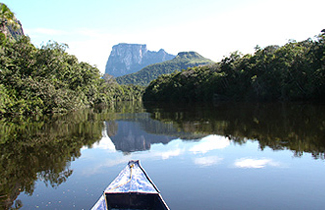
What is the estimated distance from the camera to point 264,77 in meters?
57.9

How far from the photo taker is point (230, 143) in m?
16.1

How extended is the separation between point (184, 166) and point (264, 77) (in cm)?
5128

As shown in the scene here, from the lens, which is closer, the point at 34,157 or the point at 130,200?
the point at 130,200

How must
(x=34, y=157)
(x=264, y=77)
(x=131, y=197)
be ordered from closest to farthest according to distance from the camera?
(x=131, y=197), (x=34, y=157), (x=264, y=77)

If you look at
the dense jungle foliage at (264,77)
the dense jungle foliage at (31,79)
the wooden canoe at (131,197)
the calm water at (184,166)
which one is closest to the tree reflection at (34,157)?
the calm water at (184,166)

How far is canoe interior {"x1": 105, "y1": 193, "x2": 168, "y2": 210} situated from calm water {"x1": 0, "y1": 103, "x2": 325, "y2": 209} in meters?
1.18

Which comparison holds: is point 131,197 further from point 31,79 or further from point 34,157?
point 31,79

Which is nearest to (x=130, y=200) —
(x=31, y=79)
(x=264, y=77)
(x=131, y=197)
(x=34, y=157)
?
(x=131, y=197)

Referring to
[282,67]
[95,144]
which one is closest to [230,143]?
[95,144]

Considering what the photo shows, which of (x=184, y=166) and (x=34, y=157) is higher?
(x=34, y=157)

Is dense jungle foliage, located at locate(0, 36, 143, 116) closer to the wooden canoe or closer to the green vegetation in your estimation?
the green vegetation

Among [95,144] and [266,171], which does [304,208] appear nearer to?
[266,171]

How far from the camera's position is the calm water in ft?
26.8

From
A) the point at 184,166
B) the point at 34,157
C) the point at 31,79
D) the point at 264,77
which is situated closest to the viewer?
the point at 184,166
